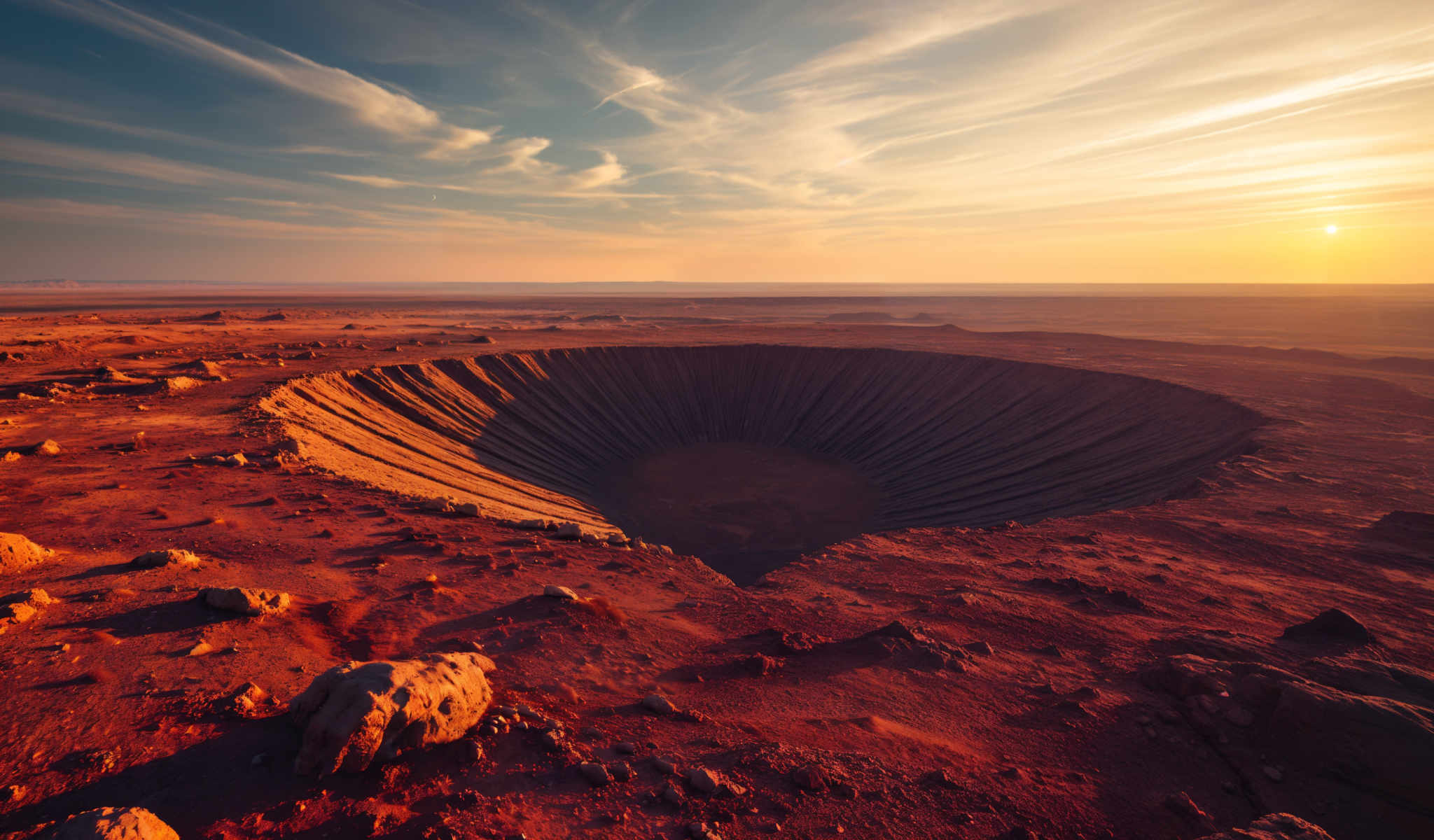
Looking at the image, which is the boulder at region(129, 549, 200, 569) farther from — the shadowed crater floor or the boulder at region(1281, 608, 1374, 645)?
the boulder at region(1281, 608, 1374, 645)

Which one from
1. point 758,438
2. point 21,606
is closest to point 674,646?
point 21,606

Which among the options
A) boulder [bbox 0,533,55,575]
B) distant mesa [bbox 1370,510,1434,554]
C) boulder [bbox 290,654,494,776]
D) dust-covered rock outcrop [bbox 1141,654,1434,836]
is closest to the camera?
boulder [bbox 290,654,494,776]

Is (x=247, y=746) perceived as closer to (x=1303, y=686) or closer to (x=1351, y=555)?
(x=1303, y=686)

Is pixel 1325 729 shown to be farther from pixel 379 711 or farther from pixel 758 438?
pixel 758 438

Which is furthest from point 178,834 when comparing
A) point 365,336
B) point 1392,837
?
point 365,336

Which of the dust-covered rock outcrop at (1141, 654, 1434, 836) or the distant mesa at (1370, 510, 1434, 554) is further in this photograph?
the distant mesa at (1370, 510, 1434, 554)

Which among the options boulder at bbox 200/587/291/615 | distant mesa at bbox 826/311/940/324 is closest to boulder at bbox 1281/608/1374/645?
boulder at bbox 200/587/291/615

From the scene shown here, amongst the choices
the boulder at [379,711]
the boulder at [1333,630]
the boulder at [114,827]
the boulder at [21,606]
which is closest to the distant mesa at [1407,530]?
the boulder at [1333,630]
